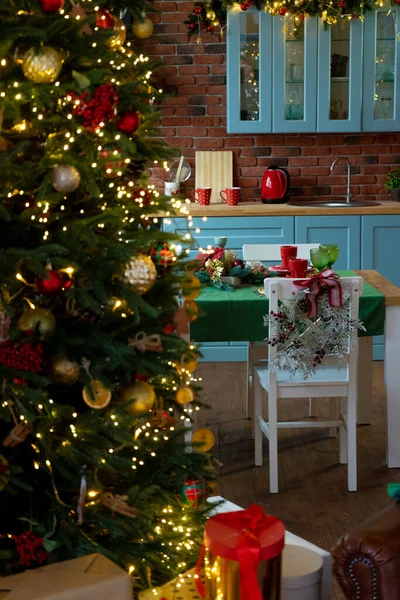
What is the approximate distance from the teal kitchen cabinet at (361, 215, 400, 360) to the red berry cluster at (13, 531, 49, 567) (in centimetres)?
391

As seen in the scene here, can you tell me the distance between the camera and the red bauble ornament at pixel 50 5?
183cm

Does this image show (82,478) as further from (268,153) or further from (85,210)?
(268,153)

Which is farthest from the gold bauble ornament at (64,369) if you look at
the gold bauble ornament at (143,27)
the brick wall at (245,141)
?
the brick wall at (245,141)

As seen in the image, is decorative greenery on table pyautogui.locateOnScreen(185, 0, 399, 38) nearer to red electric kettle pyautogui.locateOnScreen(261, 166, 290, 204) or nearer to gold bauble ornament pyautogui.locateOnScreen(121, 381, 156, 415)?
red electric kettle pyautogui.locateOnScreen(261, 166, 290, 204)

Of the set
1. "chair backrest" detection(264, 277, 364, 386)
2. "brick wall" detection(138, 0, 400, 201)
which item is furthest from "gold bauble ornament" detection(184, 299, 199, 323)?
"brick wall" detection(138, 0, 400, 201)

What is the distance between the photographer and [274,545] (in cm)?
191

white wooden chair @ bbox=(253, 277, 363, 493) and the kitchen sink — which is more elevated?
the kitchen sink

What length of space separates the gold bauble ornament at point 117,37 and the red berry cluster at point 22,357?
0.74 meters

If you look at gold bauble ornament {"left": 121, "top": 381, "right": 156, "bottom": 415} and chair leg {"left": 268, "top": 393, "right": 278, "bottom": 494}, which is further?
chair leg {"left": 268, "top": 393, "right": 278, "bottom": 494}

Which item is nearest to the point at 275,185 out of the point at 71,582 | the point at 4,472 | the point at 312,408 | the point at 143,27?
the point at 312,408

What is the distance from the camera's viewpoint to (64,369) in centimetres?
189

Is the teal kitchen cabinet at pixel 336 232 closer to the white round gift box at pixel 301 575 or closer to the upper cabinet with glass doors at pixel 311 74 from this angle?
the upper cabinet with glass doors at pixel 311 74

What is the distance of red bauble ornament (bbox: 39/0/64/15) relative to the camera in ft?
6.00

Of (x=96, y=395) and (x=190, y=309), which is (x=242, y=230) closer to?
(x=190, y=309)
